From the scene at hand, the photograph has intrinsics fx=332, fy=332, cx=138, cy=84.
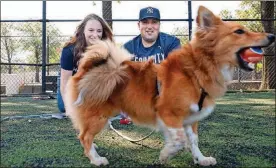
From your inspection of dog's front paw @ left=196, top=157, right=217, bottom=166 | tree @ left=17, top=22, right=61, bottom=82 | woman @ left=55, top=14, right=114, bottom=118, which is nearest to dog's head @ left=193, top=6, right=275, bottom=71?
dog's front paw @ left=196, top=157, right=217, bottom=166

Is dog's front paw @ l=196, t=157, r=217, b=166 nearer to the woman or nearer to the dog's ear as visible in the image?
the dog's ear

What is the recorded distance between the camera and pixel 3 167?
2453 mm

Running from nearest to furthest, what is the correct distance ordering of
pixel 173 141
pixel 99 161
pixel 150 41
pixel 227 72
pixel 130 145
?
pixel 173 141 < pixel 99 161 < pixel 227 72 < pixel 130 145 < pixel 150 41

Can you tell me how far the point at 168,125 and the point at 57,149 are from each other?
1.13 metres

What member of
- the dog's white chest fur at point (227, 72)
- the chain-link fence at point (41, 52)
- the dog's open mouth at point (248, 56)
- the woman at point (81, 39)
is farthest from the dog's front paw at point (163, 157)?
the chain-link fence at point (41, 52)

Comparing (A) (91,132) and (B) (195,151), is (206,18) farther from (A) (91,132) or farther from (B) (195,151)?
(A) (91,132)

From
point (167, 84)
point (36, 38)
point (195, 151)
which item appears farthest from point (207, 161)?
point (36, 38)

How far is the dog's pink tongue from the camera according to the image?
2.54 metres

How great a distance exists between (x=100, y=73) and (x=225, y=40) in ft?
3.39

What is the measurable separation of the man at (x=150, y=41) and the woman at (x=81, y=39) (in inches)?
14.2

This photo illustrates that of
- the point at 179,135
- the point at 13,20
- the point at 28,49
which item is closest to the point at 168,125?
the point at 179,135

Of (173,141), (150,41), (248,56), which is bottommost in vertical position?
(173,141)

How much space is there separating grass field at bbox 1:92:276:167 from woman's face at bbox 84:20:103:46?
114 centimetres

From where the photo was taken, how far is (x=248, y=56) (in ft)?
8.46
